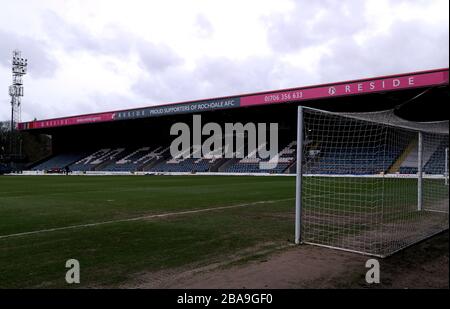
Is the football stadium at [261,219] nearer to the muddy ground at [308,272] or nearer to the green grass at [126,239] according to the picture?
the green grass at [126,239]

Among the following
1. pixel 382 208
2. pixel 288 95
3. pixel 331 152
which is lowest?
pixel 382 208

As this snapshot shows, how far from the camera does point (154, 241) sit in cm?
689

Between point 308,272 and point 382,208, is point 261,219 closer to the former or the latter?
point 382,208

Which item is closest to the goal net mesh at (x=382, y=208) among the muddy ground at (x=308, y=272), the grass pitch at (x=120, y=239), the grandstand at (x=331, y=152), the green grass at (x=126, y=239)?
the grandstand at (x=331, y=152)

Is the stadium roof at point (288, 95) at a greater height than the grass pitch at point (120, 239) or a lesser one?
greater

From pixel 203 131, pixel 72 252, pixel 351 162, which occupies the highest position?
pixel 203 131

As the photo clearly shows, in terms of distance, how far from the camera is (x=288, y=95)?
32.4 metres

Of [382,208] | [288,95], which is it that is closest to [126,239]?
[382,208]

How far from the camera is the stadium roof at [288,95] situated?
2539 cm

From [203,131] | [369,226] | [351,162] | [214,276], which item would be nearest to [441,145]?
[369,226]

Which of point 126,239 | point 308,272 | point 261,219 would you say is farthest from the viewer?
point 261,219

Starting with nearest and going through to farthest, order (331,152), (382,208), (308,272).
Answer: (308,272) → (382,208) → (331,152)
